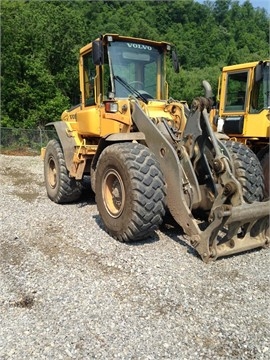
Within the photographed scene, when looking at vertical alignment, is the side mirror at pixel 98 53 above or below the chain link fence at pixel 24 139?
above

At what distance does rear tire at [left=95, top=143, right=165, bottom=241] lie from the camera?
14.5 ft

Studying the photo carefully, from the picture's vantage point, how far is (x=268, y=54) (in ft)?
112

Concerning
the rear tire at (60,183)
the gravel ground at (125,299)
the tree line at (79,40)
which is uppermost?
the tree line at (79,40)

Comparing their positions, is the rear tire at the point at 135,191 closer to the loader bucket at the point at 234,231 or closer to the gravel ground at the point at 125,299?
the gravel ground at the point at 125,299

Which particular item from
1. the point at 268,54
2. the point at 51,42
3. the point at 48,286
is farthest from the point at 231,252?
the point at 268,54

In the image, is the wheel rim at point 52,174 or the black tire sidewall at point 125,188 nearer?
the black tire sidewall at point 125,188

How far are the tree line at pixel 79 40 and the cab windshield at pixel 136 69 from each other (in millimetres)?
12590

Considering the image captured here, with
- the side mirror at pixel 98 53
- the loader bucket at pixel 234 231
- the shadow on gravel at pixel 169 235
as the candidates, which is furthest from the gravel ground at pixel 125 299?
the side mirror at pixel 98 53

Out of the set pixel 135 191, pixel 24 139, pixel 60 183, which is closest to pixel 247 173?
pixel 135 191

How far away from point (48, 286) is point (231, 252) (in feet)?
6.62

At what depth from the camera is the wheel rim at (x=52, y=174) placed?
24.3 feet

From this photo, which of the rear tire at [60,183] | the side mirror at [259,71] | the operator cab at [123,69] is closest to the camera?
the operator cab at [123,69]

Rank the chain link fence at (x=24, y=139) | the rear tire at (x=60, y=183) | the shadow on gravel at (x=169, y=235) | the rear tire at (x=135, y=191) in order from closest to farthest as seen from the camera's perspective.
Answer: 1. the rear tire at (x=135, y=191)
2. the shadow on gravel at (x=169, y=235)
3. the rear tire at (x=60, y=183)
4. the chain link fence at (x=24, y=139)

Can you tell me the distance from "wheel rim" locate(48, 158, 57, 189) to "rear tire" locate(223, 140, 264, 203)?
3.67 metres
